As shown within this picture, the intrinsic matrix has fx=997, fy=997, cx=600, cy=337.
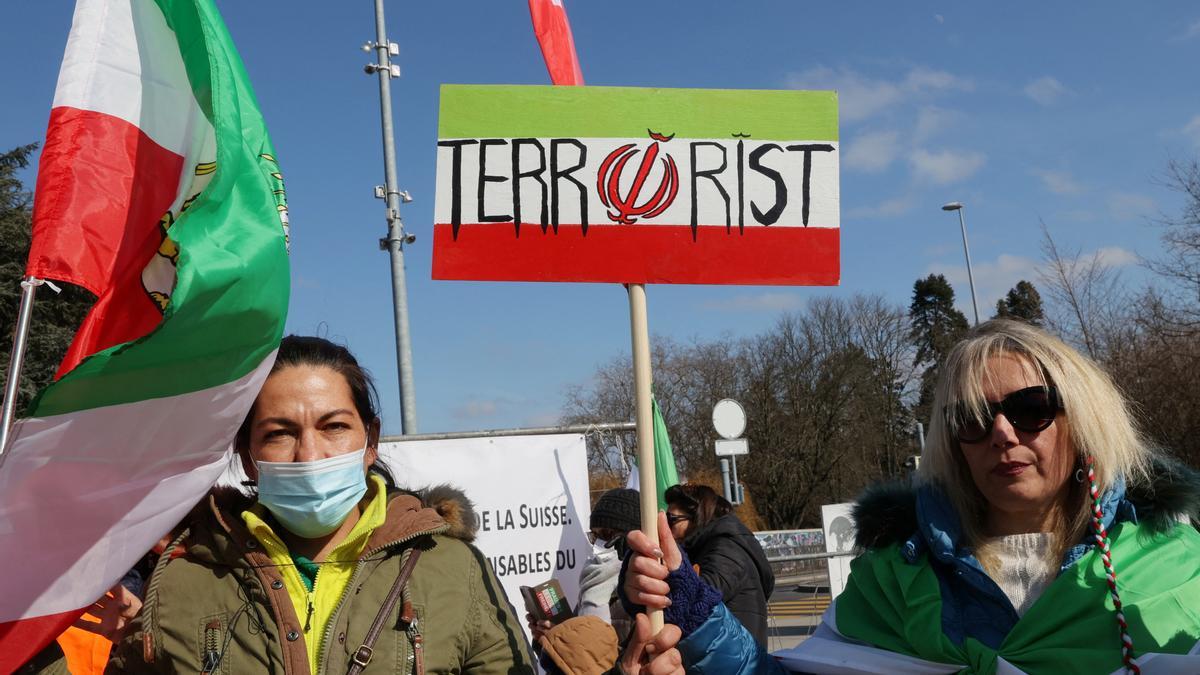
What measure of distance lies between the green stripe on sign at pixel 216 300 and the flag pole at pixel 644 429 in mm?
947

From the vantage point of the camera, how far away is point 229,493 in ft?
Result: 8.81

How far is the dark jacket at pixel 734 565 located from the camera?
531 centimetres

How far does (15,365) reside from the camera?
2520mm

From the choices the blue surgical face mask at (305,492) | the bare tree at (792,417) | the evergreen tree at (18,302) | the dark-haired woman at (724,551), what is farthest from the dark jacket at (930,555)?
the bare tree at (792,417)

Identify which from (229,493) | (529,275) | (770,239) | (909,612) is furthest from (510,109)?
(909,612)

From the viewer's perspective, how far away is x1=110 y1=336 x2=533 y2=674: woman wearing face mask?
7.75 ft

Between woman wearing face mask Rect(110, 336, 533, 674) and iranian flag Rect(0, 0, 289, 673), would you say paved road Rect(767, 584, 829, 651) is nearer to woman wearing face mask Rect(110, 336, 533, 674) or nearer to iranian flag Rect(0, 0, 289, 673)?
woman wearing face mask Rect(110, 336, 533, 674)

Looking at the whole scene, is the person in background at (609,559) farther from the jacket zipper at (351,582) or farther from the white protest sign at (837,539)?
the white protest sign at (837,539)

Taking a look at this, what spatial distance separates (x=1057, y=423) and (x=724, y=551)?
10.5ft

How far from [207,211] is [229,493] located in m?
0.81

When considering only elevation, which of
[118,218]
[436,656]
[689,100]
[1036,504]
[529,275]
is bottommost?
[436,656]

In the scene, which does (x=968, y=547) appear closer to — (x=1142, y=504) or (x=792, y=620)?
(x=1142, y=504)

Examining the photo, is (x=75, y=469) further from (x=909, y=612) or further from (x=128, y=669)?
(x=909, y=612)

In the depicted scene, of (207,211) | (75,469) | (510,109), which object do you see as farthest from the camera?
(510,109)
